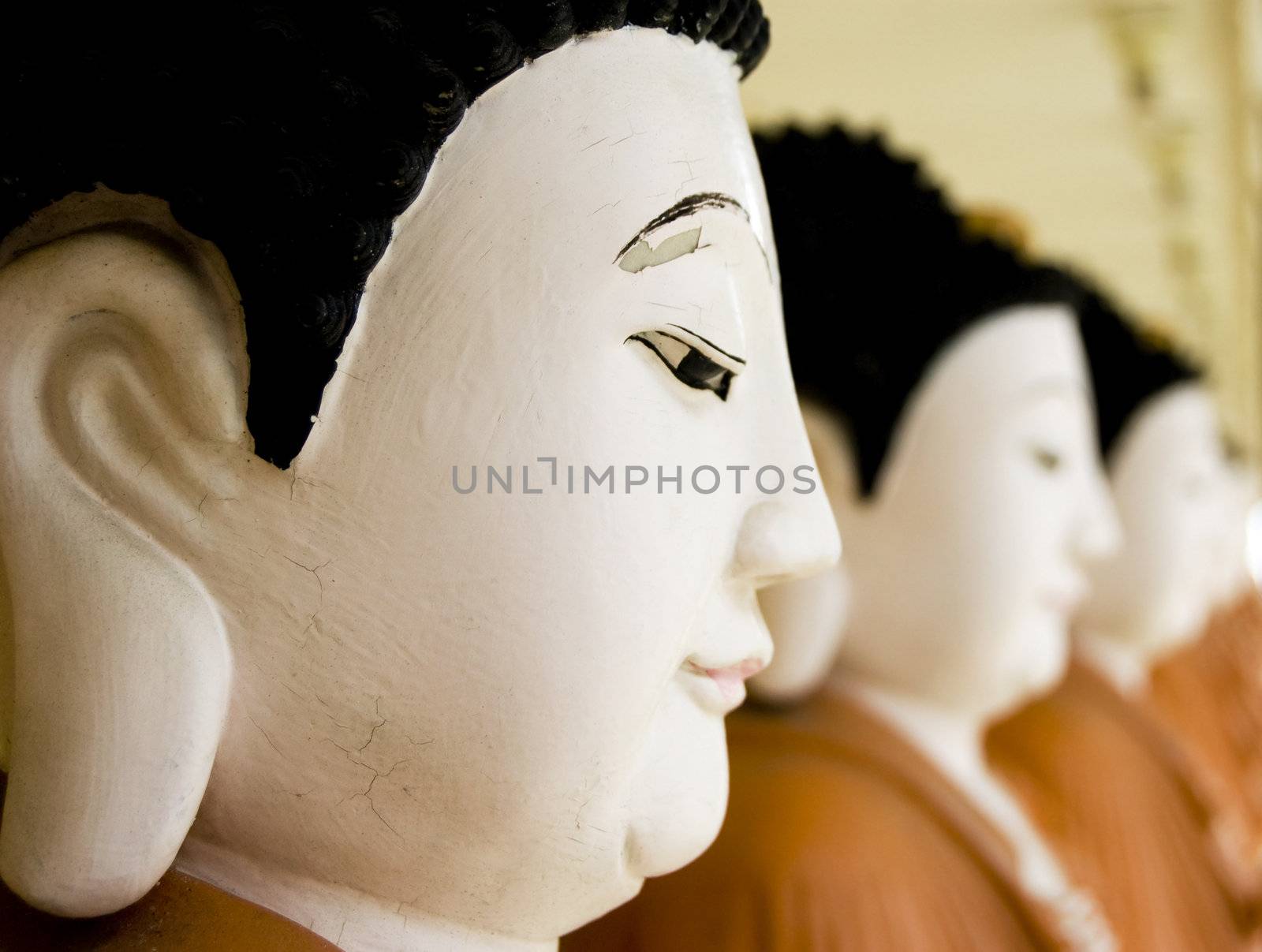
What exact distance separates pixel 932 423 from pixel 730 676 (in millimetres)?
764

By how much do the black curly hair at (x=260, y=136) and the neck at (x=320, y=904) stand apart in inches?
9.0

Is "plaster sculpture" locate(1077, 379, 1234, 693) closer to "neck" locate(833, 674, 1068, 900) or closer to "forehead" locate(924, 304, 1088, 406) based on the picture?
"neck" locate(833, 674, 1068, 900)

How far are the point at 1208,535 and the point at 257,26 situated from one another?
2500mm

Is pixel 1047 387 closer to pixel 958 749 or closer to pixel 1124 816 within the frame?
pixel 958 749

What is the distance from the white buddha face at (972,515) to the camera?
4.55 feet

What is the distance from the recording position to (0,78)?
0.57 metres

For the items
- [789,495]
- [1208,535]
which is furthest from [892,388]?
[1208,535]

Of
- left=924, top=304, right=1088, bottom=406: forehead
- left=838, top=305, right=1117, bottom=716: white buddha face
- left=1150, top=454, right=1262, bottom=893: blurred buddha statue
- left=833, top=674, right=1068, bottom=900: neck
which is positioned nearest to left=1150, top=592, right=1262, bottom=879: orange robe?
left=1150, top=454, right=1262, bottom=893: blurred buddha statue

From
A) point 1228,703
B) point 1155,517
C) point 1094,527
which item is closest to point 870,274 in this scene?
point 1094,527

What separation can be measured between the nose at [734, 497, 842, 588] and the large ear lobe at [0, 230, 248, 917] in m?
0.27

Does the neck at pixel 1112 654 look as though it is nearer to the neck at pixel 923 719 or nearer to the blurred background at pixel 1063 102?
the blurred background at pixel 1063 102

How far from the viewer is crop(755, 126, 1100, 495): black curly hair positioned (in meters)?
1.32

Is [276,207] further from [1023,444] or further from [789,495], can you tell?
[1023,444]

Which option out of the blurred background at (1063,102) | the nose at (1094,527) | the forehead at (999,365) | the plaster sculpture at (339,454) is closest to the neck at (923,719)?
the nose at (1094,527)
